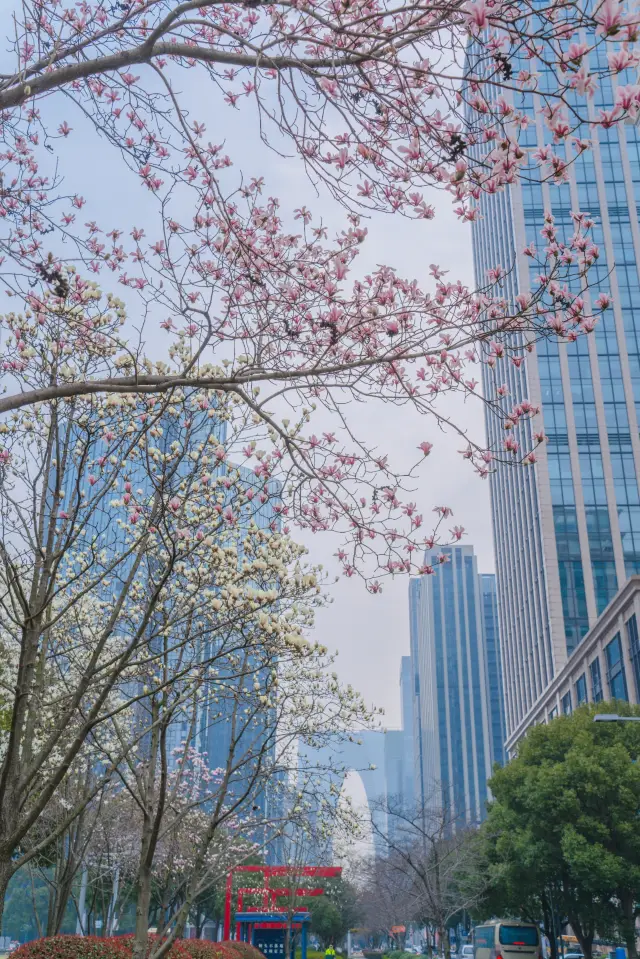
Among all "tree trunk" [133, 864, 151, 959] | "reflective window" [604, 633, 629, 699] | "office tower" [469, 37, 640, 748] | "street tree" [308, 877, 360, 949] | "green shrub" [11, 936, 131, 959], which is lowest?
"street tree" [308, 877, 360, 949]

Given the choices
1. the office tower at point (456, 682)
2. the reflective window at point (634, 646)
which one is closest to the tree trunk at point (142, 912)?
the reflective window at point (634, 646)

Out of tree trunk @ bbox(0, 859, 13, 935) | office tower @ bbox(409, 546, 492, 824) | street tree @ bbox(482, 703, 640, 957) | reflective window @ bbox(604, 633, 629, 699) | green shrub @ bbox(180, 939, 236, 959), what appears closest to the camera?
tree trunk @ bbox(0, 859, 13, 935)

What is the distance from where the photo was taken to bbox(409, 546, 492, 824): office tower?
4916 inches

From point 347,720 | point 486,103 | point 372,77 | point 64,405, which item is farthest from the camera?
point 347,720

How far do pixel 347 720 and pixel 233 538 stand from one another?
3427 mm

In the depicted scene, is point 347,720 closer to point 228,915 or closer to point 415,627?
point 228,915

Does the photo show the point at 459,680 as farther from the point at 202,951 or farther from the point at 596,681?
the point at 202,951

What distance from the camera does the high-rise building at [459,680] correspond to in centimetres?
12525

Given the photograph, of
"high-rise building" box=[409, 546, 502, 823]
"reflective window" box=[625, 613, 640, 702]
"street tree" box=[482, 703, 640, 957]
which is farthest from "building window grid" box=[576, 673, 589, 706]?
"high-rise building" box=[409, 546, 502, 823]

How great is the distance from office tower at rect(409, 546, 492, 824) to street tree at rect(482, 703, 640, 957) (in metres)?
95.9

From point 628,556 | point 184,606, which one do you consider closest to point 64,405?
point 184,606

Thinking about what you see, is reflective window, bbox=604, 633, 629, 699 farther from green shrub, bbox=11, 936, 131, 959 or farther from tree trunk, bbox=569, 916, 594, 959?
green shrub, bbox=11, 936, 131, 959

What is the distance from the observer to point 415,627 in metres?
170

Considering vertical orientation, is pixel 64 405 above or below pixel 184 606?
above
